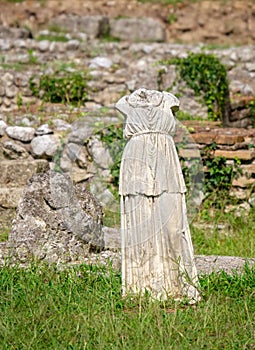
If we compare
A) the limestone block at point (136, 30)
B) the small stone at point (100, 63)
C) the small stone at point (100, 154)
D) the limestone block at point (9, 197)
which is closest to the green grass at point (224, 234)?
the small stone at point (100, 154)

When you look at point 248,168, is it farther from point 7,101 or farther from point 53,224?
point 7,101

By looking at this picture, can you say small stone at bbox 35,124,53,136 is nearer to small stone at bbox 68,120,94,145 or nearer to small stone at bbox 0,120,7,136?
small stone at bbox 68,120,94,145

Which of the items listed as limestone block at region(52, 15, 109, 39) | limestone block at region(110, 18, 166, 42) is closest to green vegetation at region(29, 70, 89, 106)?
limestone block at region(52, 15, 109, 39)

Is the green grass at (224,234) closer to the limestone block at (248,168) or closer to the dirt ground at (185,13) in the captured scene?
the limestone block at (248,168)

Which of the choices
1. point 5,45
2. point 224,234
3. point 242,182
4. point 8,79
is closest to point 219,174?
point 242,182

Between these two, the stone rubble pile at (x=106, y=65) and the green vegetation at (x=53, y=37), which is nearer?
the stone rubble pile at (x=106, y=65)

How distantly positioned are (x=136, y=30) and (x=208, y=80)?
15.5 feet

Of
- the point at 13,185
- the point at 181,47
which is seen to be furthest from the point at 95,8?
the point at 13,185

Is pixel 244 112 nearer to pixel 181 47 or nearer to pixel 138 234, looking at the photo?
pixel 181 47

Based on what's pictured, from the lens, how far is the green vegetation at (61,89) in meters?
10.5

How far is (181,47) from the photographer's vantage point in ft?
42.9

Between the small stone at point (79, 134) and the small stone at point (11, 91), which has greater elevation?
the small stone at point (11, 91)

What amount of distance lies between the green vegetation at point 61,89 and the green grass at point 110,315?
204 inches

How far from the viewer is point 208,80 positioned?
10.3 meters
